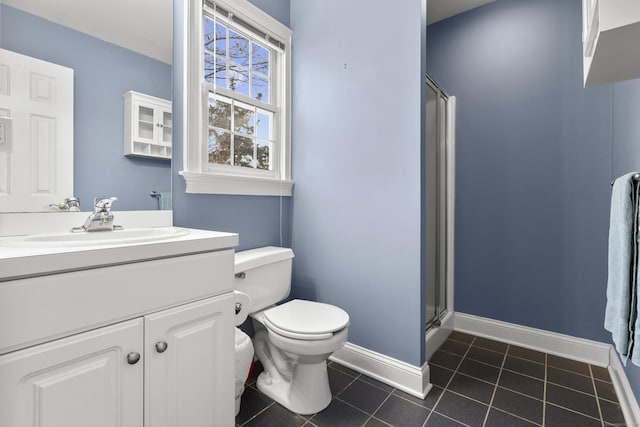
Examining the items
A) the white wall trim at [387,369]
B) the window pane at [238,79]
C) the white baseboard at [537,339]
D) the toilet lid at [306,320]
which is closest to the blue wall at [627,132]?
the white baseboard at [537,339]

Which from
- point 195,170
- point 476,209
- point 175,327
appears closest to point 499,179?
point 476,209

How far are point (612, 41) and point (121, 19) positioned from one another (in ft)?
6.00

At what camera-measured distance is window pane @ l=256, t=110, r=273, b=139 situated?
214cm

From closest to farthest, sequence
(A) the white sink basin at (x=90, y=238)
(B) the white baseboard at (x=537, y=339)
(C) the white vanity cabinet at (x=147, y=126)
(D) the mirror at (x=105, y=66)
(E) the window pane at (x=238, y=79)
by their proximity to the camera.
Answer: (A) the white sink basin at (x=90, y=238)
(D) the mirror at (x=105, y=66)
(C) the white vanity cabinet at (x=147, y=126)
(E) the window pane at (x=238, y=79)
(B) the white baseboard at (x=537, y=339)

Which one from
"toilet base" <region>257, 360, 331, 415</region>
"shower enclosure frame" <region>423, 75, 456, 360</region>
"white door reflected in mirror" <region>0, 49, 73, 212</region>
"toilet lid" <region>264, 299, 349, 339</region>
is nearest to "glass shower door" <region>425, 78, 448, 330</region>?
"shower enclosure frame" <region>423, 75, 456, 360</region>

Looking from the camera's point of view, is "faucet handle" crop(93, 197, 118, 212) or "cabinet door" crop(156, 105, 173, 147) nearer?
"faucet handle" crop(93, 197, 118, 212)

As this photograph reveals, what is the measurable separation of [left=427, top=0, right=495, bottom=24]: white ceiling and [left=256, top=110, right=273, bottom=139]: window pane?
1671 millimetres

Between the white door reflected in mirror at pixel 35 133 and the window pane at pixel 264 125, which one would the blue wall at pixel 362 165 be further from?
the white door reflected in mirror at pixel 35 133

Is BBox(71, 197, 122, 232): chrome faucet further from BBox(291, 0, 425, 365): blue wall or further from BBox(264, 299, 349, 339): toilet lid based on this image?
BBox(291, 0, 425, 365): blue wall

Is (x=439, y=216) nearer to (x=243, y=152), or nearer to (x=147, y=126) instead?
(x=243, y=152)

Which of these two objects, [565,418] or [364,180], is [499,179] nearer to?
[364,180]

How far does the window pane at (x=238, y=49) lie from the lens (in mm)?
1963

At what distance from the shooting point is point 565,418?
1529 millimetres

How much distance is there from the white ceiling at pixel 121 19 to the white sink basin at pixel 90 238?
85 cm
